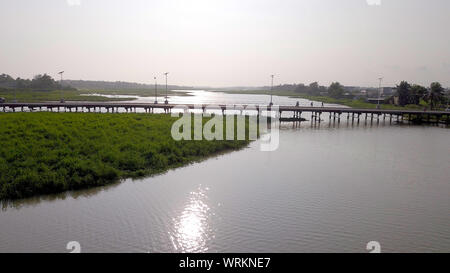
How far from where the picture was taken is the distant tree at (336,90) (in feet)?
430

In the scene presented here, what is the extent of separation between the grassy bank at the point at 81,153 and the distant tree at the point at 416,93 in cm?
7113

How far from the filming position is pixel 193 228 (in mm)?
11320

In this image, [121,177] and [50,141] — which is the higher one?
[50,141]

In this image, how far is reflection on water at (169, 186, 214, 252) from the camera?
10078 mm

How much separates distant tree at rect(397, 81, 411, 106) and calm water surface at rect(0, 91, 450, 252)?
70.6 metres

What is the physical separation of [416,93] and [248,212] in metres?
84.4

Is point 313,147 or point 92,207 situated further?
point 313,147

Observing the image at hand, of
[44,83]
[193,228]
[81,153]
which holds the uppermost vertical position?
[44,83]

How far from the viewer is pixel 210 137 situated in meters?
28.2

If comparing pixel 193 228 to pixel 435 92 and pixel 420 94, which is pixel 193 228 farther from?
pixel 420 94

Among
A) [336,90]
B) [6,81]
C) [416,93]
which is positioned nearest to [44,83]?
[6,81]
